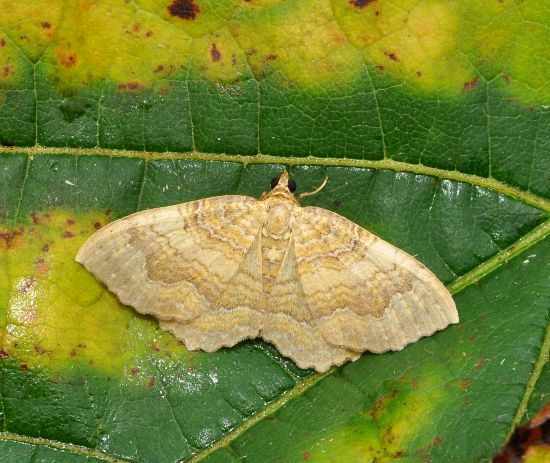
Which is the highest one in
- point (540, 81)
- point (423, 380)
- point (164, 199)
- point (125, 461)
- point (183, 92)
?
point (540, 81)

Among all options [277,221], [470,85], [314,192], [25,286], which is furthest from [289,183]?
[25,286]

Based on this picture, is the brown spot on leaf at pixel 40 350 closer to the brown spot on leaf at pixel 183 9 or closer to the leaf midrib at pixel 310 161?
the leaf midrib at pixel 310 161

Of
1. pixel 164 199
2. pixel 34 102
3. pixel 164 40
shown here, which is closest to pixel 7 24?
pixel 34 102

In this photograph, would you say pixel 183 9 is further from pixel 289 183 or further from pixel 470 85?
pixel 470 85

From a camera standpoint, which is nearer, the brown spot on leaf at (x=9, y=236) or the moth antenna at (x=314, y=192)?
the brown spot on leaf at (x=9, y=236)

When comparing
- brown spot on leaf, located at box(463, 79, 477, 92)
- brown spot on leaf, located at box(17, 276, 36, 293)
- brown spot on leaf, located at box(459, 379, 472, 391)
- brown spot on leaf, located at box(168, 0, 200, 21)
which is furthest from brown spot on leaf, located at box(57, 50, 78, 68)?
brown spot on leaf, located at box(459, 379, 472, 391)

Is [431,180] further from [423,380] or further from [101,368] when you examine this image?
[101,368]

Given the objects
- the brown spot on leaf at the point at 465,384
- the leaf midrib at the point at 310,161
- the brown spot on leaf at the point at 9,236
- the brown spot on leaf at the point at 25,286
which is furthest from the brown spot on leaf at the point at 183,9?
the brown spot on leaf at the point at 465,384

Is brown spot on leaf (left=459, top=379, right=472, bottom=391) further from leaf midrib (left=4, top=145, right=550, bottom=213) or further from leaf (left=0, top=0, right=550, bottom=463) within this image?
leaf midrib (left=4, top=145, right=550, bottom=213)
